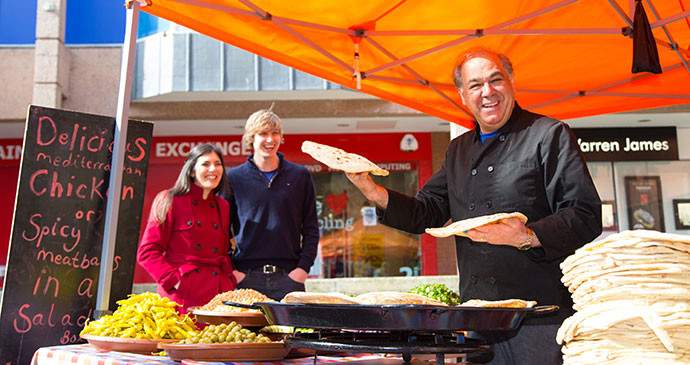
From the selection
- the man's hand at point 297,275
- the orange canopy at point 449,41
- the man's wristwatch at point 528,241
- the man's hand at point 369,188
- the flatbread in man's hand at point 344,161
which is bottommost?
the man's hand at point 297,275

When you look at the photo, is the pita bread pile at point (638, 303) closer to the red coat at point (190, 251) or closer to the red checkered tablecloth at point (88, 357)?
the red checkered tablecloth at point (88, 357)

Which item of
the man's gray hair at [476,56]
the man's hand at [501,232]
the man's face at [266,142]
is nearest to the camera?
the man's hand at [501,232]

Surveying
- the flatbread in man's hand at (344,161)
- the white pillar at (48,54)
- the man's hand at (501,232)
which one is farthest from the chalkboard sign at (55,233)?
the white pillar at (48,54)

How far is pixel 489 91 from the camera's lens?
2.19m

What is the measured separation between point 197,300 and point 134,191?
0.77 metres

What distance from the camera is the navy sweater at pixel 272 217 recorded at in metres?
4.04

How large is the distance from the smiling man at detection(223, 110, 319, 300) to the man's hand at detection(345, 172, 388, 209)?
193cm

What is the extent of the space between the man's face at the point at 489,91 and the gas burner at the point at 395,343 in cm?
92

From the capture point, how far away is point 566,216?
5.75 feet

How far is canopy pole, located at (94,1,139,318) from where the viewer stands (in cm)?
303

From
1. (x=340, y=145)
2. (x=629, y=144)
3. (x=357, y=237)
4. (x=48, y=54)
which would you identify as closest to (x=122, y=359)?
(x=48, y=54)

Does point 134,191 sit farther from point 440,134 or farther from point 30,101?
point 440,134

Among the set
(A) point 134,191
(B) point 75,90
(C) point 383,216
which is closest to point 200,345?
(C) point 383,216

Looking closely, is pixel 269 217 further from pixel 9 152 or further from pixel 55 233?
pixel 9 152
